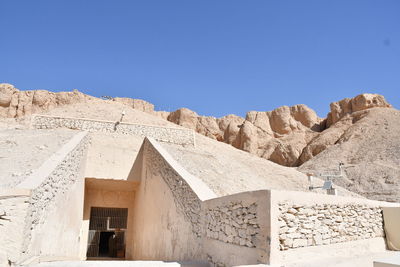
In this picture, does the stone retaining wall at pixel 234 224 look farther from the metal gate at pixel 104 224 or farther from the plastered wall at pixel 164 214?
the metal gate at pixel 104 224

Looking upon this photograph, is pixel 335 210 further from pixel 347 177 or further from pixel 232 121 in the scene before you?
pixel 232 121

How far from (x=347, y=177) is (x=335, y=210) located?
64.5ft

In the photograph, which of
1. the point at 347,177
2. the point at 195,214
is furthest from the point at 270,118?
the point at 195,214

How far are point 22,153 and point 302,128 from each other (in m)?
35.1

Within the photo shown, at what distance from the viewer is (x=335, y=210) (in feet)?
18.4

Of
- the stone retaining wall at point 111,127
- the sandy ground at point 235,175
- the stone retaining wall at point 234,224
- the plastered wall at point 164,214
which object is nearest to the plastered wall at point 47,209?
the plastered wall at point 164,214

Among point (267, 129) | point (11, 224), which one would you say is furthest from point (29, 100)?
point (11, 224)

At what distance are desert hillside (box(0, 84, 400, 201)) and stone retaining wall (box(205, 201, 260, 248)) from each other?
47.5ft

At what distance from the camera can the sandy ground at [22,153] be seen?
665cm

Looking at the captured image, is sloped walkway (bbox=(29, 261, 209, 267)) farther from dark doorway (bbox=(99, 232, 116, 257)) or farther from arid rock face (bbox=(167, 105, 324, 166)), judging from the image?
arid rock face (bbox=(167, 105, 324, 166))

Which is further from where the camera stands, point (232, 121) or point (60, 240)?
point (232, 121)

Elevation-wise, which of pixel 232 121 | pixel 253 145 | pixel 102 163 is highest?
pixel 232 121

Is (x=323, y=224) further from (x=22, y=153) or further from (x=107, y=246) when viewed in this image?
(x=107, y=246)

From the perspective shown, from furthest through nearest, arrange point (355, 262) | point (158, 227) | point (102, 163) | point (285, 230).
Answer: point (102, 163) < point (158, 227) < point (355, 262) < point (285, 230)
